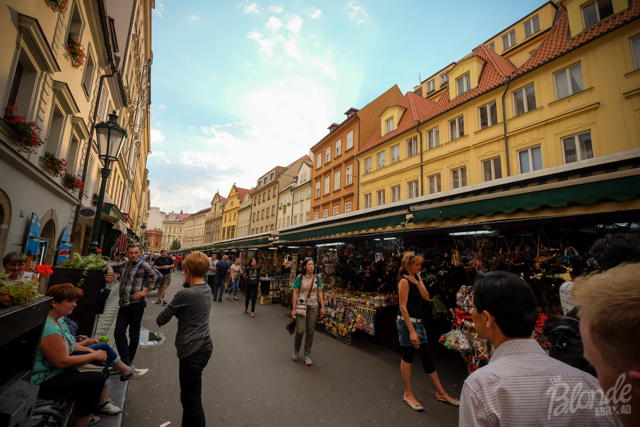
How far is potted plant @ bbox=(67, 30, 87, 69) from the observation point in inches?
317

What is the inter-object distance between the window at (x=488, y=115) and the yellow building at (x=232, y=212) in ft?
146

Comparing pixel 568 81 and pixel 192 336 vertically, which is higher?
pixel 568 81

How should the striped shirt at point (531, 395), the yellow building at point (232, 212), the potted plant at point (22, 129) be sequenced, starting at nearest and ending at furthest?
the striped shirt at point (531, 395)
the potted plant at point (22, 129)
the yellow building at point (232, 212)

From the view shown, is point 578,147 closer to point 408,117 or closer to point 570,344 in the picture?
point 408,117

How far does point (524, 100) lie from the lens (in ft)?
44.7

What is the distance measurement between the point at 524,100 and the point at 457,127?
3.48 m

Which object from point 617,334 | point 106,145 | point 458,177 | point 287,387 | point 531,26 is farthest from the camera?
point 531,26

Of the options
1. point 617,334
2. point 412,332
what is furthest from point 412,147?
point 617,334

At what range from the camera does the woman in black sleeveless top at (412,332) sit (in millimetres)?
3887

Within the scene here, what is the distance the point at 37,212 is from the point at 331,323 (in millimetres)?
8296

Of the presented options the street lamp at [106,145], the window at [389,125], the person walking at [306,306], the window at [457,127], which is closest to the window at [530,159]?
the window at [457,127]

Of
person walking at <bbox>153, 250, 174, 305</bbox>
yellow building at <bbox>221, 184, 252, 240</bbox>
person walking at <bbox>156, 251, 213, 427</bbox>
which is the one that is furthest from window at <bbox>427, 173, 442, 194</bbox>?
yellow building at <bbox>221, 184, 252, 240</bbox>

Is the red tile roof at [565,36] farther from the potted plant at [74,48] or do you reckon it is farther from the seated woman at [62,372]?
the potted plant at [74,48]

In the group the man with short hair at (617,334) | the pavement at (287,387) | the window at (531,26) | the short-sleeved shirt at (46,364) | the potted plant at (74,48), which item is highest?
the window at (531,26)
